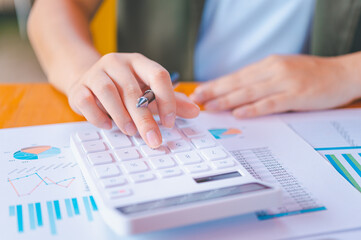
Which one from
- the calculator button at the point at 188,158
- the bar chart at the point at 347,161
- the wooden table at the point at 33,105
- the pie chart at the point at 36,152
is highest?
the calculator button at the point at 188,158

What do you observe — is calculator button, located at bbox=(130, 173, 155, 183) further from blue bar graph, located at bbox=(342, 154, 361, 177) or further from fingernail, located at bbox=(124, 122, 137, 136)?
blue bar graph, located at bbox=(342, 154, 361, 177)

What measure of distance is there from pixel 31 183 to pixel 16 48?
101 inches

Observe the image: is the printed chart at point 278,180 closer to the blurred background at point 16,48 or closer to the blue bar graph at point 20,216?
the blue bar graph at point 20,216

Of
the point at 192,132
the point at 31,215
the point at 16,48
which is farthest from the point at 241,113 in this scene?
the point at 16,48

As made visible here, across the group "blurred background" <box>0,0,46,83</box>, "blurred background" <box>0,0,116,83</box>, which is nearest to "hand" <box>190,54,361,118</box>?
"blurred background" <box>0,0,116,83</box>

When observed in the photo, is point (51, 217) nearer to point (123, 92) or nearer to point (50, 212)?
point (50, 212)

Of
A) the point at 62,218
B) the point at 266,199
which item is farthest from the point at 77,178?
the point at 266,199

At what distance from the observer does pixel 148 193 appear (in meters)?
0.37

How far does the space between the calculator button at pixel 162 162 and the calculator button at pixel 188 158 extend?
1 centimetres

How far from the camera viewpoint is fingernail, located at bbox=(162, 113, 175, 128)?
494mm

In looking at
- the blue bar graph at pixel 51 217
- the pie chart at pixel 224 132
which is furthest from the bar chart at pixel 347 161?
the blue bar graph at pixel 51 217

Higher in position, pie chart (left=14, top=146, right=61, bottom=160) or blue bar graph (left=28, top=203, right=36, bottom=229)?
blue bar graph (left=28, top=203, right=36, bottom=229)

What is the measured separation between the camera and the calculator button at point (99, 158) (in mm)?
425

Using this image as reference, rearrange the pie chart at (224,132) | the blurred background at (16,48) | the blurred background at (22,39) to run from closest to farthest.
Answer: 1. the pie chart at (224,132)
2. the blurred background at (22,39)
3. the blurred background at (16,48)
